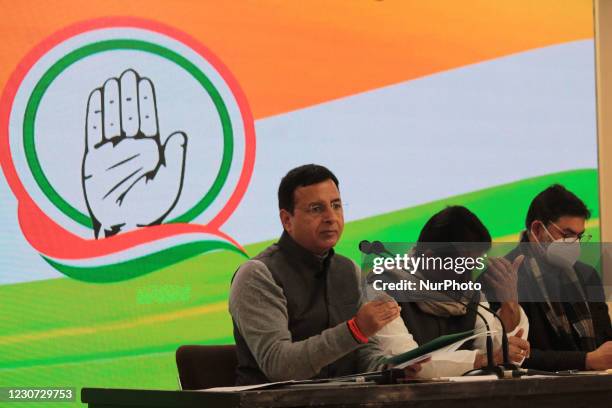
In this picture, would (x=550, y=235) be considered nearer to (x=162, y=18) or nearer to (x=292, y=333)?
(x=292, y=333)

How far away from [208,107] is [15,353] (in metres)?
1.24

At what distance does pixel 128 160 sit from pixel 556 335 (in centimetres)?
175

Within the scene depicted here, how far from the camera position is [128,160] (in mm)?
3629

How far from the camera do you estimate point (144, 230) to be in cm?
364

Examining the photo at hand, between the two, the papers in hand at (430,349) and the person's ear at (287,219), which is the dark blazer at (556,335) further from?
the papers in hand at (430,349)

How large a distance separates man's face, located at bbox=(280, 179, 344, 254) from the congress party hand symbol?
43.8 inches

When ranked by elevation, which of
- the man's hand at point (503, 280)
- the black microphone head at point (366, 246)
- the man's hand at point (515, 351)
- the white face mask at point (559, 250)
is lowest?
the man's hand at point (515, 351)

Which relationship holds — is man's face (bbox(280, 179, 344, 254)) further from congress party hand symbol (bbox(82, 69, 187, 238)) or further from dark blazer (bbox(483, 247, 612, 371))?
congress party hand symbol (bbox(82, 69, 187, 238))

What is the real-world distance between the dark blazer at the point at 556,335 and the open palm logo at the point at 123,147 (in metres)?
1.27

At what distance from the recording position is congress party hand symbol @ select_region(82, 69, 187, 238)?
3.57 m

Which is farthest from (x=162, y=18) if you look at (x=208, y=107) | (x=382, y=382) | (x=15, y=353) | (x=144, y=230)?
(x=382, y=382)

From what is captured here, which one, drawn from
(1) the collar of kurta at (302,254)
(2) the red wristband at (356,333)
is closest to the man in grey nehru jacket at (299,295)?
(1) the collar of kurta at (302,254)

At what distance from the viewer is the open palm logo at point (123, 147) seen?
11.4 ft

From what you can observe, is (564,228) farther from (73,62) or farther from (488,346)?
(73,62)
